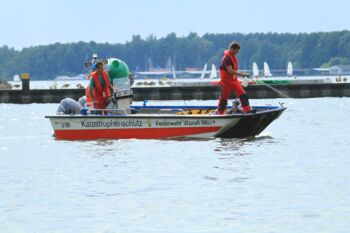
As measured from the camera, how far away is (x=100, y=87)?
101 feet

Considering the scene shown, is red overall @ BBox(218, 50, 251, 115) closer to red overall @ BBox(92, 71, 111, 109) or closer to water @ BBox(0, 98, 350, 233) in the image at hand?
water @ BBox(0, 98, 350, 233)

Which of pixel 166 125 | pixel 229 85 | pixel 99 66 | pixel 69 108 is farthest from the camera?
pixel 69 108

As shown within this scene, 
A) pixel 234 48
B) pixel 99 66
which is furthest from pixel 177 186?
pixel 99 66

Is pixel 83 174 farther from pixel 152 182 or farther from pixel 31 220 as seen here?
pixel 31 220

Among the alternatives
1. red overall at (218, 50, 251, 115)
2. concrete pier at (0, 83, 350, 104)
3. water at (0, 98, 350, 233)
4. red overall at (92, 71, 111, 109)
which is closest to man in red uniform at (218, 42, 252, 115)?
red overall at (218, 50, 251, 115)

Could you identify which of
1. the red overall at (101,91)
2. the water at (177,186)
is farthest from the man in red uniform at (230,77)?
the red overall at (101,91)

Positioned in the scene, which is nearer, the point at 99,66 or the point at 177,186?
the point at 177,186

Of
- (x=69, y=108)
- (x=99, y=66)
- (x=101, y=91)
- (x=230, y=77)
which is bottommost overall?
(x=69, y=108)

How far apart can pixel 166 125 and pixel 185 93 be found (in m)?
49.0

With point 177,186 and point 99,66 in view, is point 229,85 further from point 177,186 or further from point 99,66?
point 177,186

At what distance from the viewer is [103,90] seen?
101ft

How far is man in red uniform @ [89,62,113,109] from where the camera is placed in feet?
101

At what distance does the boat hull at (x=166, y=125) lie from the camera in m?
29.4

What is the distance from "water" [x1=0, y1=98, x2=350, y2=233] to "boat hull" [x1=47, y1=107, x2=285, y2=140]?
0.32 metres
